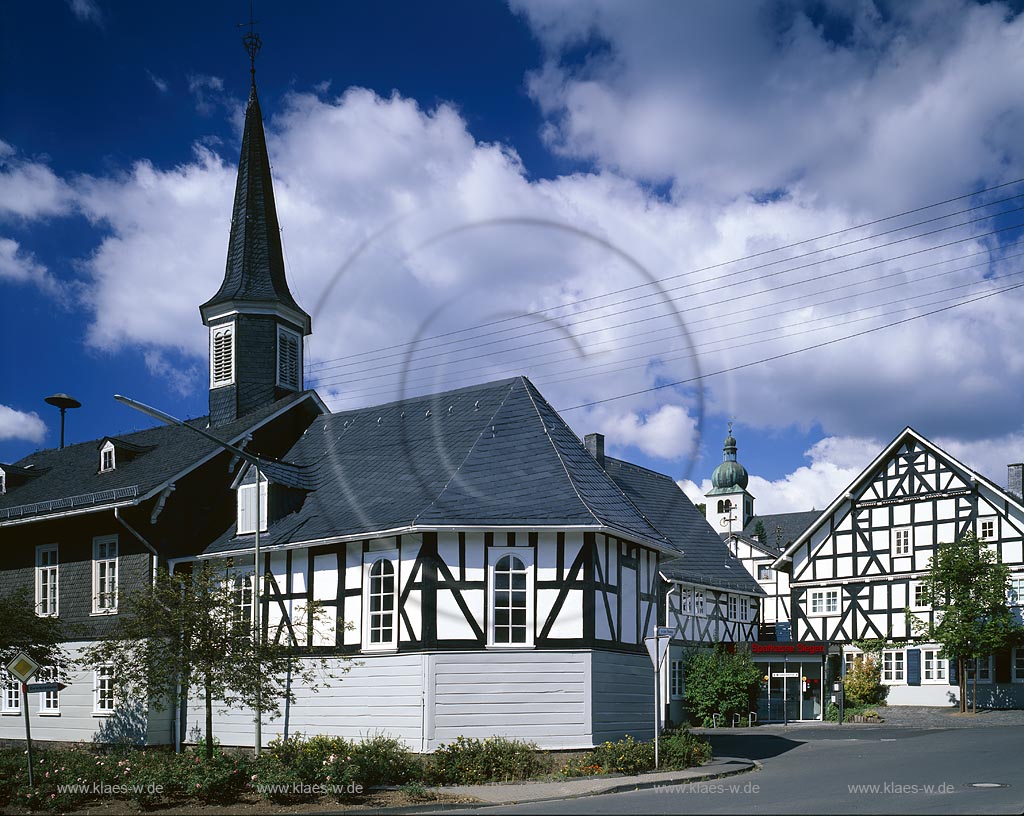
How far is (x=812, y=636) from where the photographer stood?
183 ft

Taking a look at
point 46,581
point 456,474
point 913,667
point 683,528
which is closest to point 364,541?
point 456,474

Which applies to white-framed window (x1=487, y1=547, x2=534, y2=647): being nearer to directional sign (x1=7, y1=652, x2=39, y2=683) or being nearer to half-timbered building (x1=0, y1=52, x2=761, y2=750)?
half-timbered building (x1=0, y1=52, x2=761, y2=750)

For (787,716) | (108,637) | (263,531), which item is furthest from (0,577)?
(787,716)

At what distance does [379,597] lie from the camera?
27500mm

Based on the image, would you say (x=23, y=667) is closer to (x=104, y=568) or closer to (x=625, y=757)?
(x=104, y=568)

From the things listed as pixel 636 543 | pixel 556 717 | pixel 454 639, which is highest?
pixel 636 543

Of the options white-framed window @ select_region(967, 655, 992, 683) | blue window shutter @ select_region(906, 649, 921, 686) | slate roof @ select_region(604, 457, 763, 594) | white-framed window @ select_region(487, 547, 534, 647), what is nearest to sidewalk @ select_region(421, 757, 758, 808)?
white-framed window @ select_region(487, 547, 534, 647)

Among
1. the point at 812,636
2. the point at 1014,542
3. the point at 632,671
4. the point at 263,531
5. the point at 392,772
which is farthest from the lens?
the point at 812,636

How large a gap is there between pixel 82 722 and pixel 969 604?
34.6 meters

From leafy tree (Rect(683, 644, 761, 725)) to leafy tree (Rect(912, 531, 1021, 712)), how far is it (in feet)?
33.8

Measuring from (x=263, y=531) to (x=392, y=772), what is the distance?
1030 cm

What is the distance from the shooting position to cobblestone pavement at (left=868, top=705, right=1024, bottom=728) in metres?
41.7

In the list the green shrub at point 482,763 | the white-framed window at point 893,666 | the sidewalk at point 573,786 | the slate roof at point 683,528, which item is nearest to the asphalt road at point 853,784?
the sidewalk at point 573,786

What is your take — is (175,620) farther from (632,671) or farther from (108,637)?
(632,671)
